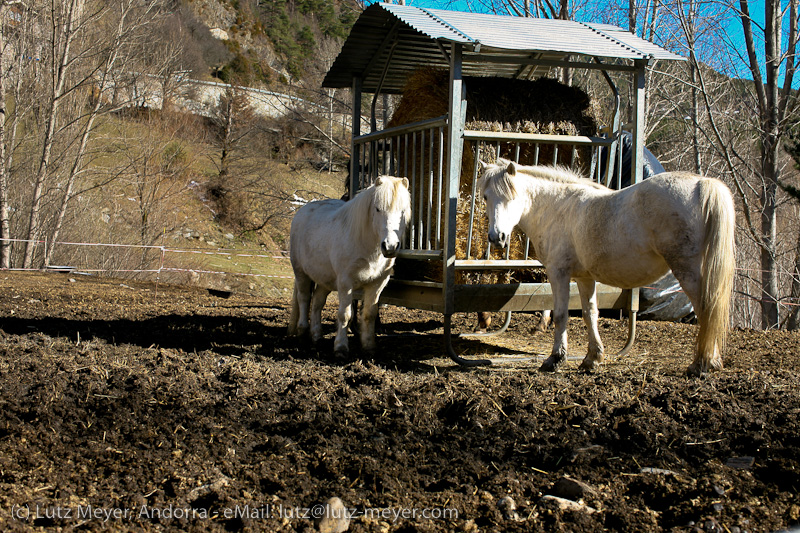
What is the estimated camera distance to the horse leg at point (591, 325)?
17.7 ft

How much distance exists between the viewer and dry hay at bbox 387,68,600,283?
20.1 feet

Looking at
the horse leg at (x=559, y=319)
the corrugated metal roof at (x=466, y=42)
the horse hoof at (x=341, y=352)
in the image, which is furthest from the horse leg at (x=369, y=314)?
the corrugated metal roof at (x=466, y=42)

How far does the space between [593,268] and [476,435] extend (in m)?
2.20

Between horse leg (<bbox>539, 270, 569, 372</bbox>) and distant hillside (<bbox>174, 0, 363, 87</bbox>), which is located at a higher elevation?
distant hillside (<bbox>174, 0, 363, 87</bbox>)

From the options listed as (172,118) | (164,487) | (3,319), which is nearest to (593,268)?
(164,487)

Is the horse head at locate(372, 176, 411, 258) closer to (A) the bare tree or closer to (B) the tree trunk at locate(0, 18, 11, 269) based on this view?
(A) the bare tree

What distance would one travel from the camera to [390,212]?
5.27 m

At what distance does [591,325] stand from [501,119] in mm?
2243

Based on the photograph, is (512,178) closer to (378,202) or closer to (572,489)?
(378,202)

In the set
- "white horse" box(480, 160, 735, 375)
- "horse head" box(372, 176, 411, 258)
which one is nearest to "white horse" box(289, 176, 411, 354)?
"horse head" box(372, 176, 411, 258)

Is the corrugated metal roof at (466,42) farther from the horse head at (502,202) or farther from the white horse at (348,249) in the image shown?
the white horse at (348,249)

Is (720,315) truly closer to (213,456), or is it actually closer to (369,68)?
(213,456)

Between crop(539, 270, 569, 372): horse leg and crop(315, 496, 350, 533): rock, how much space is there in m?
3.11

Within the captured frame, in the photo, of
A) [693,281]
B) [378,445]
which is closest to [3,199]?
[378,445]
